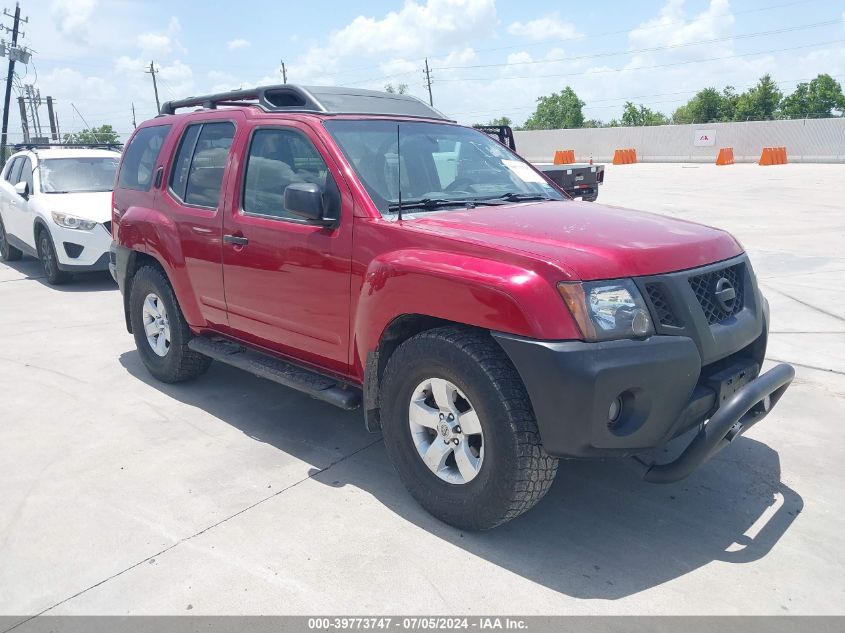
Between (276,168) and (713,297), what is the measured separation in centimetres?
250

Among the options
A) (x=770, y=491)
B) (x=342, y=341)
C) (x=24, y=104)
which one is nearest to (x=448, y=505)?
(x=342, y=341)

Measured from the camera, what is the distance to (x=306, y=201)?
350 centimetres

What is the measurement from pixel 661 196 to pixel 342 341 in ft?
55.3

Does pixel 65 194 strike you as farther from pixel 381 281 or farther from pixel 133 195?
pixel 381 281

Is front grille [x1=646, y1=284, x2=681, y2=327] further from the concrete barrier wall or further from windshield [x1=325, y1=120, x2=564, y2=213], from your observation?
the concrete barrier wall

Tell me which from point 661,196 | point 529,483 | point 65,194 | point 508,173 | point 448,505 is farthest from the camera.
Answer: point 661,196

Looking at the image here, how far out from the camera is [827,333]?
20.4 ft

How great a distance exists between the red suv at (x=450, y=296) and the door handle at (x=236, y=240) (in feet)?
0.04

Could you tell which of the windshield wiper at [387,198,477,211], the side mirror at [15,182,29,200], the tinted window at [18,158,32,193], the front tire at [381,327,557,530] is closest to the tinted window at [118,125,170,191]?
the windshield wiper at [387,198,477,211]

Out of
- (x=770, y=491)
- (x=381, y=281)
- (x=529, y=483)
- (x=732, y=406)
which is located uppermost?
(x=381, y=281)

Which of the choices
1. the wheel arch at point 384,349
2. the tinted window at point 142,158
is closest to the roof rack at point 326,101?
the tinted window at point 142,158

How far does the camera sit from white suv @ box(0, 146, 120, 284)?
28.7 ft

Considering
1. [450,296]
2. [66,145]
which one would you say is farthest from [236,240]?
[66,145]

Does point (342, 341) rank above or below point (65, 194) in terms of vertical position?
below
